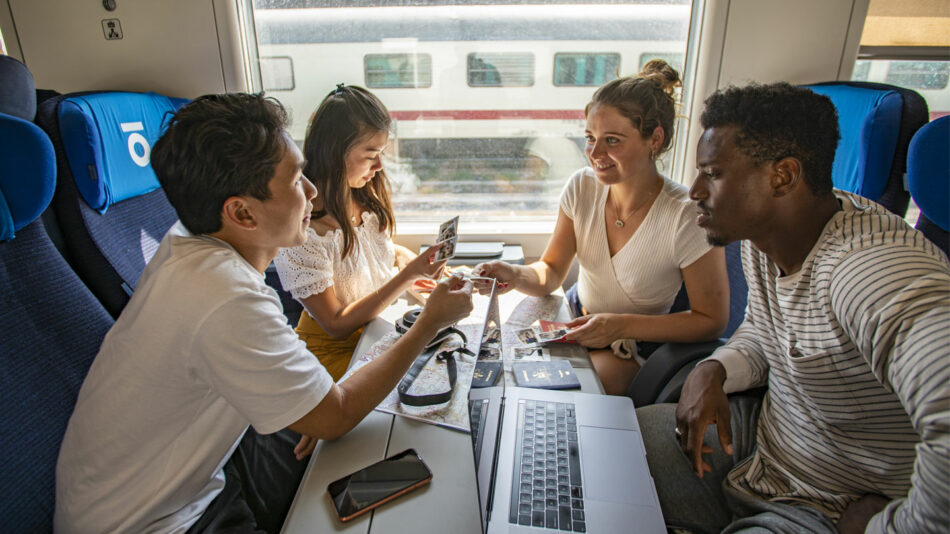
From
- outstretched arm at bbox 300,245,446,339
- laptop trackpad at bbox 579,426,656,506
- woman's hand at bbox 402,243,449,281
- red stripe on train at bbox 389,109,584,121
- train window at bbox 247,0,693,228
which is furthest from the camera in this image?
red stripe on train at bbox 389,109,584,121

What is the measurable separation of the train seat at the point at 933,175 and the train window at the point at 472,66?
4.52ft

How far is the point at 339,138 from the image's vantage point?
1510 millimetres

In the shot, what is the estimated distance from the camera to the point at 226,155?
35.4 inches

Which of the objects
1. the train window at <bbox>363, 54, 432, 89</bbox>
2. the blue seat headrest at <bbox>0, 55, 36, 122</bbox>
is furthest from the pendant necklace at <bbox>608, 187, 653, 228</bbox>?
the blue seat headrest at <bbox>0, 55, 36, 122</bbox>

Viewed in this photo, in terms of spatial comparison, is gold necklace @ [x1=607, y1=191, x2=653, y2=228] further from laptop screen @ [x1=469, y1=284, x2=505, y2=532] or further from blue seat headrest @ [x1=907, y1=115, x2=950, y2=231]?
laptop screen @ [x1=469, y1=284, x2=505, y2=532]

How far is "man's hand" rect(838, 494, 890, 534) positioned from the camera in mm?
859

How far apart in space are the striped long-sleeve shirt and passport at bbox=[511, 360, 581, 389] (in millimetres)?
382

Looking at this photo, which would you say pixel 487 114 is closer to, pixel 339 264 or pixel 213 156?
pixel 339 264

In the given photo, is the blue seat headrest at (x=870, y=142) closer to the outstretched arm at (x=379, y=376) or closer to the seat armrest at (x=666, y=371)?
the seat armrest at (x=666, y=371)

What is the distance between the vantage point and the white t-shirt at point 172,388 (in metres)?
0.81

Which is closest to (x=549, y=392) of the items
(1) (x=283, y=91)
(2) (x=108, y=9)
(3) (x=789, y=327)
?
(3) (x=789, y=327)

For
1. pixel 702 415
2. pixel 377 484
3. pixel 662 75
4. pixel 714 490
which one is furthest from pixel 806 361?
pixel 662 75

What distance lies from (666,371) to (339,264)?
3.41 ft

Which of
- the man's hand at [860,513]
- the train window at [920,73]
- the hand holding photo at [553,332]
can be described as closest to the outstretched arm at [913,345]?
the man's hand at [860,513]
